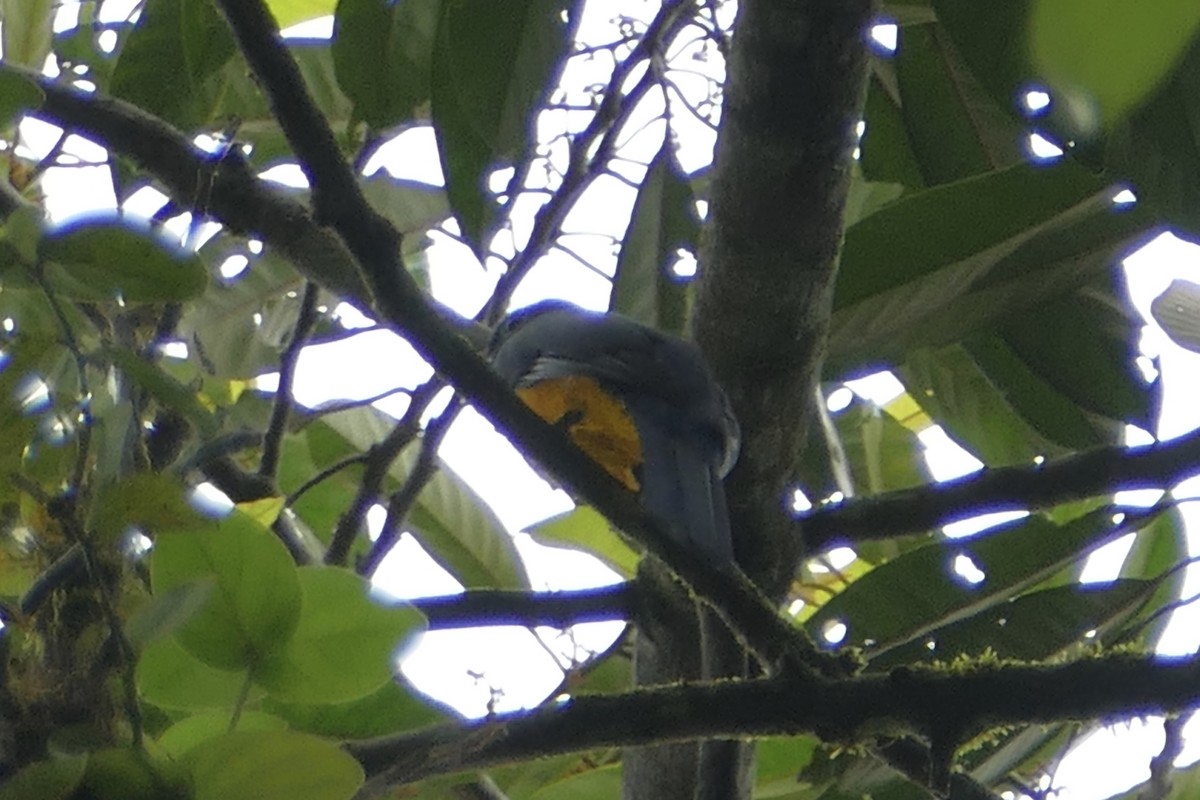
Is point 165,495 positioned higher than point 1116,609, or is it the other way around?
point 1116,609

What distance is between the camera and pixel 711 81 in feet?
6.61

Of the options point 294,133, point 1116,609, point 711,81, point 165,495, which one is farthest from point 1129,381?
point 165,495

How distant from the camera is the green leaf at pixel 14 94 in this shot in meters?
0.80

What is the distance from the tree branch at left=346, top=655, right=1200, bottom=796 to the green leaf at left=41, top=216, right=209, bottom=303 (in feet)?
1.09

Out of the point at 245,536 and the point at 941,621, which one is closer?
the point at 245,536

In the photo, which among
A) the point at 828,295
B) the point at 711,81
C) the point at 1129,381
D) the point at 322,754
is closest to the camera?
the point at 322,754

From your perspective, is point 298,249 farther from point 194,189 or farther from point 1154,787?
point 1154,787

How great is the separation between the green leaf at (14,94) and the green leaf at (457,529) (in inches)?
42.7

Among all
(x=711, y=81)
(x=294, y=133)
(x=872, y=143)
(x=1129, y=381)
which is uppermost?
(x=711, y=81)

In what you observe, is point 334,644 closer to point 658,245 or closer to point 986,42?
point 986,42

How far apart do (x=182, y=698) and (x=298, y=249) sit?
42 centimetres

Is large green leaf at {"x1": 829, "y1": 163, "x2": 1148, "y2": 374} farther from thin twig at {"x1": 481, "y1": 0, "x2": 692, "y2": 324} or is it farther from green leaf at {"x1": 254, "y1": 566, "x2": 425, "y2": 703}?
green leaf at {"x1": 254, "y1": 566, "x2": 425, "y2": 703}

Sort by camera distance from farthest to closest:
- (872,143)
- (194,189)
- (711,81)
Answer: (711,81) < (872,143) < (194,189)

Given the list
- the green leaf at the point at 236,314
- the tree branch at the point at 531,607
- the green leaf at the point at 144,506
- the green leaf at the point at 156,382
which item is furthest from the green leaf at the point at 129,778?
the green leaf at the point at 236,314
